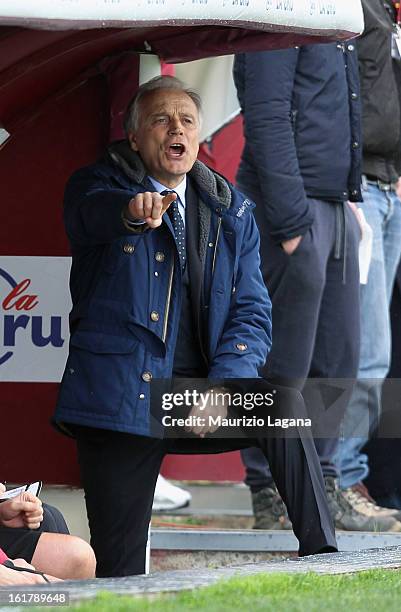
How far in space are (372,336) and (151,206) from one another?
102 inches

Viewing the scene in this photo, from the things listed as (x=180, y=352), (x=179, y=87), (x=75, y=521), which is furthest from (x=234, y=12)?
(x=75, y=521)

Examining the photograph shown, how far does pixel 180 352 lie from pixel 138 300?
0.82ft

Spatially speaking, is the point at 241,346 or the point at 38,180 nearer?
the point at 241,346

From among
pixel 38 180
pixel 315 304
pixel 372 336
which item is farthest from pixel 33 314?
pixel 372 336

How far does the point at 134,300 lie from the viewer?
6.16 metres

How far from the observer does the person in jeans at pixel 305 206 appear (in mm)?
7340

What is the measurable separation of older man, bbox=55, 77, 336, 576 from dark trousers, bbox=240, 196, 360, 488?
111 centimetres

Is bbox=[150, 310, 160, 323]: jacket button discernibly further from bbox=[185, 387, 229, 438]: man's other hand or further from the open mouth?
the open mouth

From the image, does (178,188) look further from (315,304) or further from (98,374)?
(315,304)

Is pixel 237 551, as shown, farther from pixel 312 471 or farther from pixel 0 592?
pixel 0 592

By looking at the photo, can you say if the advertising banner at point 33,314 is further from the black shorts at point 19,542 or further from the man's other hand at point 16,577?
the man's other hand at point 16,577

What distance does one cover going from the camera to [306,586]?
5.16 m

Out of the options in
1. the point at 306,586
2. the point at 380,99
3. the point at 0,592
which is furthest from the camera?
the point at 380,99

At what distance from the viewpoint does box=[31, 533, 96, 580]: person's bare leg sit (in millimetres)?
5395
